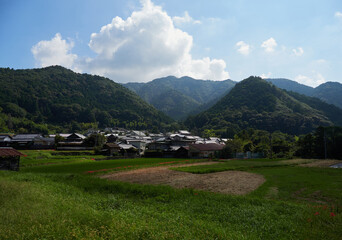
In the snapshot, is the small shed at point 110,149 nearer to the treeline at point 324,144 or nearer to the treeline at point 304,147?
the treeline at point 304,147

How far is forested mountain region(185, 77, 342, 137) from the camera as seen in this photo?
14362 cm

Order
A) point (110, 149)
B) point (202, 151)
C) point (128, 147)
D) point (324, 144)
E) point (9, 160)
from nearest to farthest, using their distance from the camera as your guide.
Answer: point (9, 160)
point (324, 144)
point (202, 151)
point (110, 149)
point (128, 147)

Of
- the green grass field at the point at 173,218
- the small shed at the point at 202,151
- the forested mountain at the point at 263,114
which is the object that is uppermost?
the forested mountain at the point at 263,114

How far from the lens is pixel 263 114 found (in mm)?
156875

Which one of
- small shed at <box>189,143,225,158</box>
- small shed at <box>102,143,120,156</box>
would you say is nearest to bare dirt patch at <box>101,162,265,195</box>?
small shed at <box>189,143,225,158</box>

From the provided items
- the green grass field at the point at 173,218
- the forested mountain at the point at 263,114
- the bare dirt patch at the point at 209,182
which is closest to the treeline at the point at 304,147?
the bare dirt patch at the point at 209,182

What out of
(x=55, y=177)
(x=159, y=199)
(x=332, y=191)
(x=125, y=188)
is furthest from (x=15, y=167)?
(x=332, y=191)

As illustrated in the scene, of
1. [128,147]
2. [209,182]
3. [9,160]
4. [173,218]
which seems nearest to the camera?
[173,218]

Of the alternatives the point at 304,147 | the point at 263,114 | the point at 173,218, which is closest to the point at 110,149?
the point at 304,147

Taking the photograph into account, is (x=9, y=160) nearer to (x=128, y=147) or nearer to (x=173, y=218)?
(x=173, y=218)

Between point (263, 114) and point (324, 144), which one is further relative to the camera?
point (263, 114)

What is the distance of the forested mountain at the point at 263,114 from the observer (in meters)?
144

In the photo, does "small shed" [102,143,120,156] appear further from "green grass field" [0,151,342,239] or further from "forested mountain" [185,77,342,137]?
"forested mountain" [185,77,342,137]

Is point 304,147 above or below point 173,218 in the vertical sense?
below
